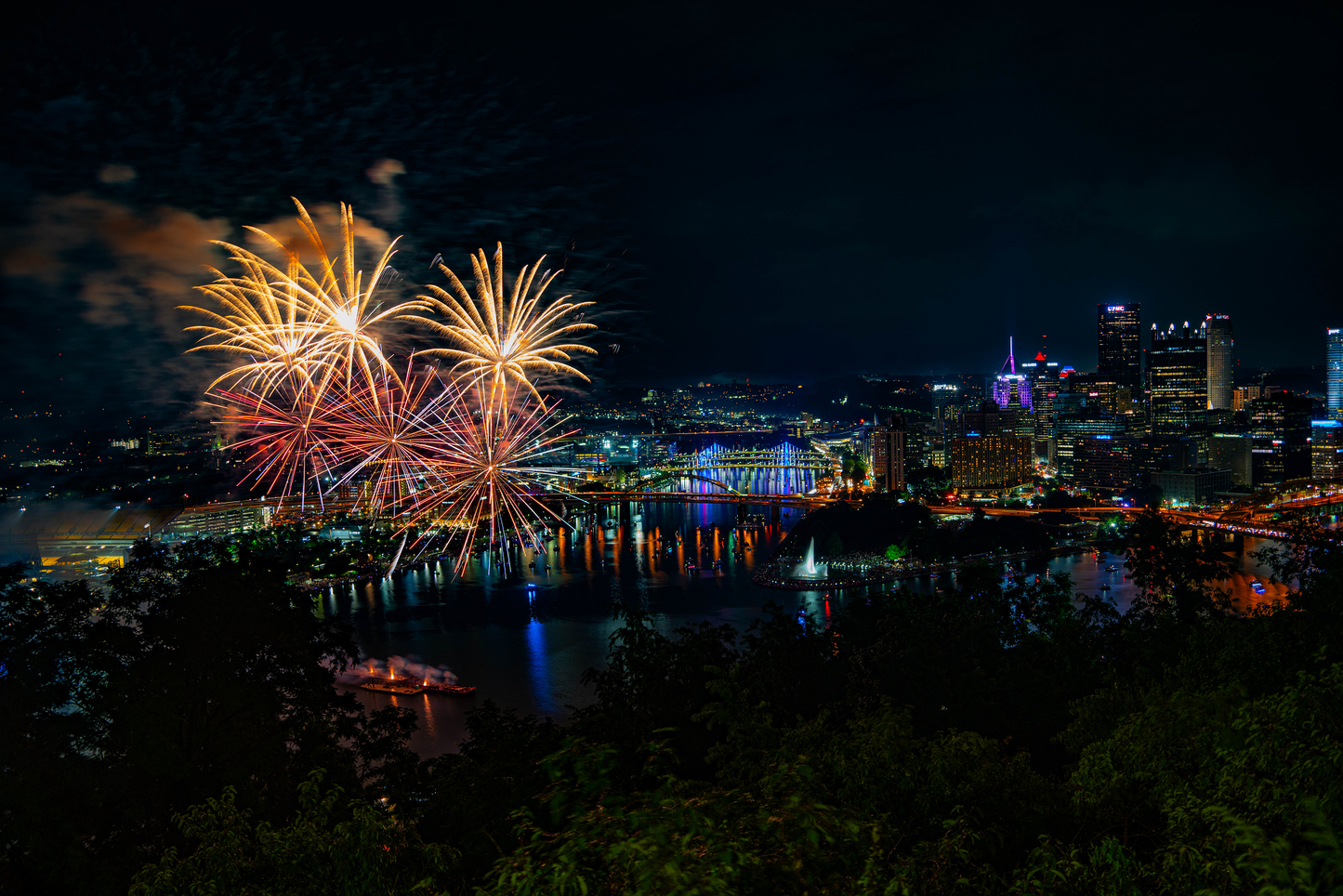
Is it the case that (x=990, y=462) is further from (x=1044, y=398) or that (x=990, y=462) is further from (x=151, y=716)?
(x=151, y=716)

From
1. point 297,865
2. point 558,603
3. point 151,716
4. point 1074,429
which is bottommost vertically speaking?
point 558,603

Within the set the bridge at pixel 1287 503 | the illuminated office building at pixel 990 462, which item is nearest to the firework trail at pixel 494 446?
the bridge at pixel 1287 503

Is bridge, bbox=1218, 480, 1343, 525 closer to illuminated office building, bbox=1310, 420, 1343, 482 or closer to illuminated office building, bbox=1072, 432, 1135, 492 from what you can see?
illuminated office building, bbox=1310, 420, 1343, 482

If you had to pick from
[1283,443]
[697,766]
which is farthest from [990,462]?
[697,766]

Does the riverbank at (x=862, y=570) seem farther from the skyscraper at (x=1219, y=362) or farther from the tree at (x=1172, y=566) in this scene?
the skyscraper at (x=1219, y=362)

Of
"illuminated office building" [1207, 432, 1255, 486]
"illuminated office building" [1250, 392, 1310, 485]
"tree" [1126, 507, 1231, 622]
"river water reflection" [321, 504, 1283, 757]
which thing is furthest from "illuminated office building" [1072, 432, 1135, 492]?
"tree" [1126, 507, 1231, 622]

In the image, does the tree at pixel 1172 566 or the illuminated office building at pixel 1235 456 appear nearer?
the tree at pixel 1172 566
